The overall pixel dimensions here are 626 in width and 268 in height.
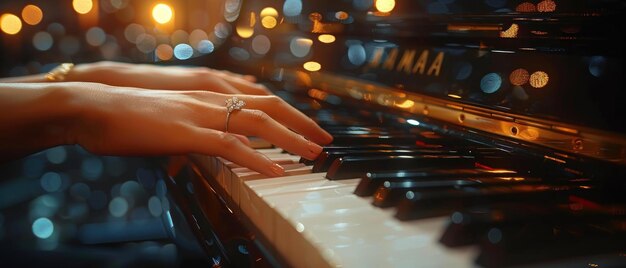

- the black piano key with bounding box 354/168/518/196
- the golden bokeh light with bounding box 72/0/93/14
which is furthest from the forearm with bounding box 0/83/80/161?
the golden bokeh light with bounding box 72/0/93/14

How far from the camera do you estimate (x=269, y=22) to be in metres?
1.84

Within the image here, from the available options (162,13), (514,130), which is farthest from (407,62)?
(162,13)

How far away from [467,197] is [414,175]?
4.1 inches

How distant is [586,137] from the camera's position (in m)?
0.67

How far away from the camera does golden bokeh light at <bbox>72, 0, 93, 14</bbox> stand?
6.21 m

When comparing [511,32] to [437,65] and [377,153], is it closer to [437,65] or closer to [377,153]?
[437,65]

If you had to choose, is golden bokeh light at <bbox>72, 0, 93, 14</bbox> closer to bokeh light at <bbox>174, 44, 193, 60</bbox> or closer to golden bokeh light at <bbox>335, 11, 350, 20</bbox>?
bokeh light at <bbox>174, 44, 193, 60</bbox>

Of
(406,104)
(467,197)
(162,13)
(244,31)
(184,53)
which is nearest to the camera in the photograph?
(467,197)

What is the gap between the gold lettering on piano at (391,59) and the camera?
114cm

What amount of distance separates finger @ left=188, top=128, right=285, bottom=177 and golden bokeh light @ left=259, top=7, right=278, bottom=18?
1063mm

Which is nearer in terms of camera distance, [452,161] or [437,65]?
[452,161]

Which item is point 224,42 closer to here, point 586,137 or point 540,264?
point 586,137

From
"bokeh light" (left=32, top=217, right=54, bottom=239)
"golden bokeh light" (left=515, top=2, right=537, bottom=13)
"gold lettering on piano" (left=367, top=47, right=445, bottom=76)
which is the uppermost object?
"golden bokeh light" (left=515, top=2, right=537, bottom=13)

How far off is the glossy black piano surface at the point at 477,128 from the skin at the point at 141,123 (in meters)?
0.10
